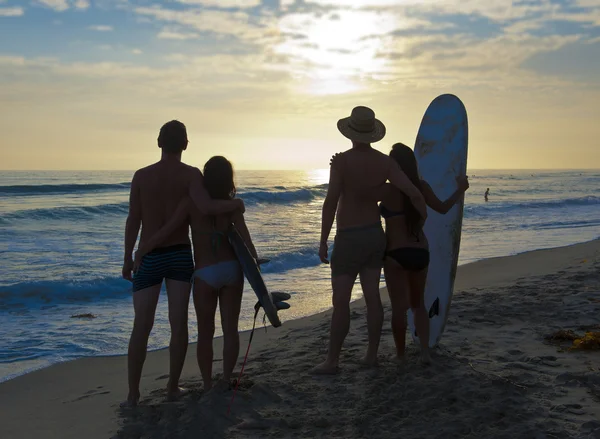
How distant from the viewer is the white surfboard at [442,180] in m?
4.53

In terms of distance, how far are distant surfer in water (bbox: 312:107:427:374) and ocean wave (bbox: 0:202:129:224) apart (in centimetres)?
1565

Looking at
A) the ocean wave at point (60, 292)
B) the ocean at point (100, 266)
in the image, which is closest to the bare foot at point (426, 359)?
the ocean at point (100, 266)

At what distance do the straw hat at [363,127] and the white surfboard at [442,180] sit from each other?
1.08 meters

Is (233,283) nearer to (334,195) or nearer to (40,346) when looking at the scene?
(334,195)

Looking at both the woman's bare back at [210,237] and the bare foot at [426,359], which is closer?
the woman's bare back at [210,237]

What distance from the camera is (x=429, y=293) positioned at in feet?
15.0

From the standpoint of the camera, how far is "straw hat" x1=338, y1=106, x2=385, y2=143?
378 cm

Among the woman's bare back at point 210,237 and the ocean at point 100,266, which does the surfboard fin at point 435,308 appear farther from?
the ocean at point 100,266

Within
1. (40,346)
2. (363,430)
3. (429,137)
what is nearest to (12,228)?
(40,346)

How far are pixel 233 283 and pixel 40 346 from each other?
3.09 m

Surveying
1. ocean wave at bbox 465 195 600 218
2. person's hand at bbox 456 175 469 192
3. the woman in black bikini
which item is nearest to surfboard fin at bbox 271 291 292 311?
the woman in black bikini

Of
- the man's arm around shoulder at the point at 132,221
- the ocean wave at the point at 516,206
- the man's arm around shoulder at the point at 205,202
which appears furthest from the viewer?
the ocean wave at the point at 516,206

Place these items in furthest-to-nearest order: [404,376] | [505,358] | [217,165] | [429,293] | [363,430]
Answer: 1. [429,293]
2. [505,358]
3. [404,376]
4. [217,165]
5. [363,430]

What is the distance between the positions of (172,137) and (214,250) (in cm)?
72
